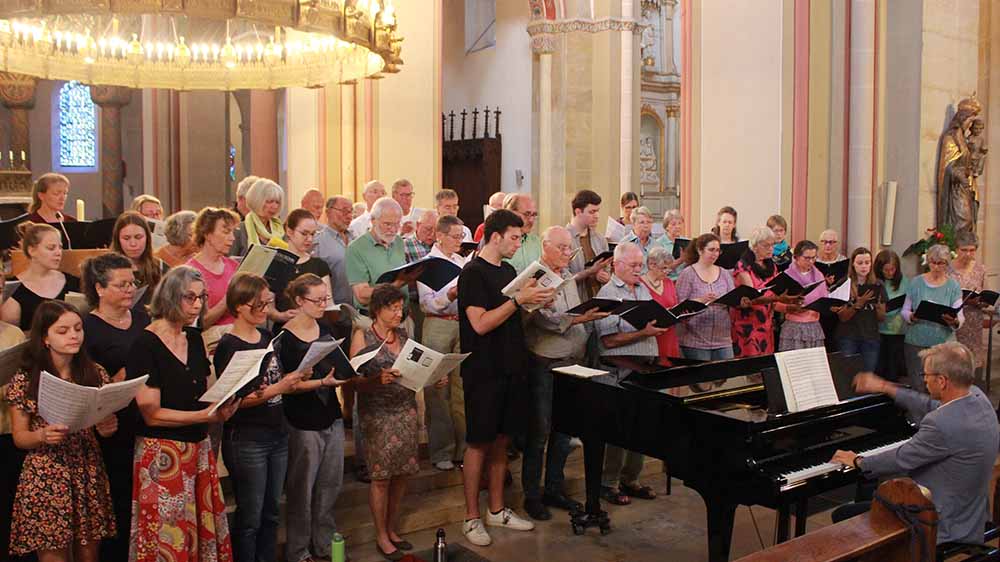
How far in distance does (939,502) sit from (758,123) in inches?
264

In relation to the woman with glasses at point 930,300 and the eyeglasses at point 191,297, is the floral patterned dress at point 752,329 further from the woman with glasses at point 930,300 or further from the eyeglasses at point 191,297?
the eyeglasses at point 191,297

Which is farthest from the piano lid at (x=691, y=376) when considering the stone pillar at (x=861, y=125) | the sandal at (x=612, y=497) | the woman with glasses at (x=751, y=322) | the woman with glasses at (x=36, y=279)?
the stone pillar at (x=861, y=125)

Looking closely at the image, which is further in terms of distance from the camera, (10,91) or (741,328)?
(10,91)

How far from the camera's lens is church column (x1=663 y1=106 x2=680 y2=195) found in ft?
69.1

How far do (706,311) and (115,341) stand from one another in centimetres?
392

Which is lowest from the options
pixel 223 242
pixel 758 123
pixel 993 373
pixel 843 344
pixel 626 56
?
pixel 993 373

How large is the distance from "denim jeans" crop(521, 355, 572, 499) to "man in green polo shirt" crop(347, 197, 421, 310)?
1.07m

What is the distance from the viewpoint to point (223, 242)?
4.88 m

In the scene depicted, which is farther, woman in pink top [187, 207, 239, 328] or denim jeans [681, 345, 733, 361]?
denim jeans [681, 345, 733, 361]

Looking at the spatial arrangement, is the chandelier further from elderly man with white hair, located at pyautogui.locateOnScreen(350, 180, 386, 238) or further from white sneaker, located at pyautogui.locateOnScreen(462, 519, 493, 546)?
white sneaker, located at pyautogui.locateOnScreen(462, 519, 493, 546)

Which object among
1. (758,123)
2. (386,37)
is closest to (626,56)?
(758,123)

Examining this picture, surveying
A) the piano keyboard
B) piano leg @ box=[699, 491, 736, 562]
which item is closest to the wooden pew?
the piano keyboard

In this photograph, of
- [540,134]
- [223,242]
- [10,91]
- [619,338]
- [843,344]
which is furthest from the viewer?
[540,134]

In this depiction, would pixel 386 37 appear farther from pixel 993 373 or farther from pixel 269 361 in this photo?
pixel 993 373
